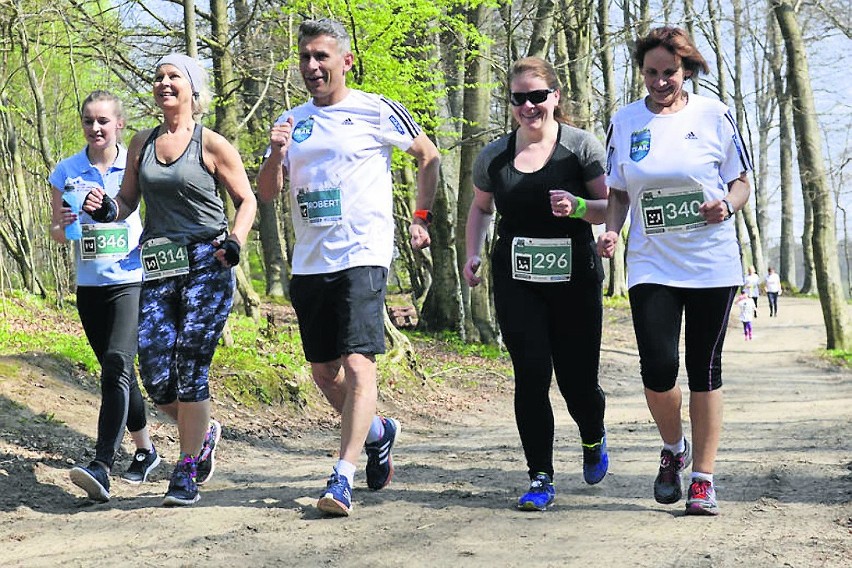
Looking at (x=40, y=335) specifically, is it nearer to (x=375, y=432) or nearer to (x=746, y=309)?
(x=375, y=432)

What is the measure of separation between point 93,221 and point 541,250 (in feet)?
8.32

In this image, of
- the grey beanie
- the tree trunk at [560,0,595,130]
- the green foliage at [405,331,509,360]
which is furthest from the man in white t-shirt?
the tree trunk at [560,0,595,130]

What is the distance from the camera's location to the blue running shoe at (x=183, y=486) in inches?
215

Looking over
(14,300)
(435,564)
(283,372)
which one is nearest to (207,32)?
(14,300)

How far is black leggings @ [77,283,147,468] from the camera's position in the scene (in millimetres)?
5867

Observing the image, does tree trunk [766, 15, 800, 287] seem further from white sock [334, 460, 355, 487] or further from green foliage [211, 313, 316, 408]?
white sock [334, 460, 355, 487]

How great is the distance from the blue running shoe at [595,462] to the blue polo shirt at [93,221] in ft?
8.75

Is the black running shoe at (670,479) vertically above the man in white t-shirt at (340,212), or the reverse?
the man in white t-shirt at (340,212)

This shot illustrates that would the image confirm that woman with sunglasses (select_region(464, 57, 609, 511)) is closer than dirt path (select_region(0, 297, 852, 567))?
No

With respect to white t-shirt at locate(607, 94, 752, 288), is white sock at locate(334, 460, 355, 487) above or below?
below

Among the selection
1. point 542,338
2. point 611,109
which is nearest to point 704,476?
point 542,338

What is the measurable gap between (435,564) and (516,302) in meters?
1.66

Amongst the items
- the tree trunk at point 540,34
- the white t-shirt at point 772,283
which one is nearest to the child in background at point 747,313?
the white t-shirt at point 772,283

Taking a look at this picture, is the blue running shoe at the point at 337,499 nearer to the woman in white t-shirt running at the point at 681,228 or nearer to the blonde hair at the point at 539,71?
the woman in white t-shirt running at the point at 681,228
